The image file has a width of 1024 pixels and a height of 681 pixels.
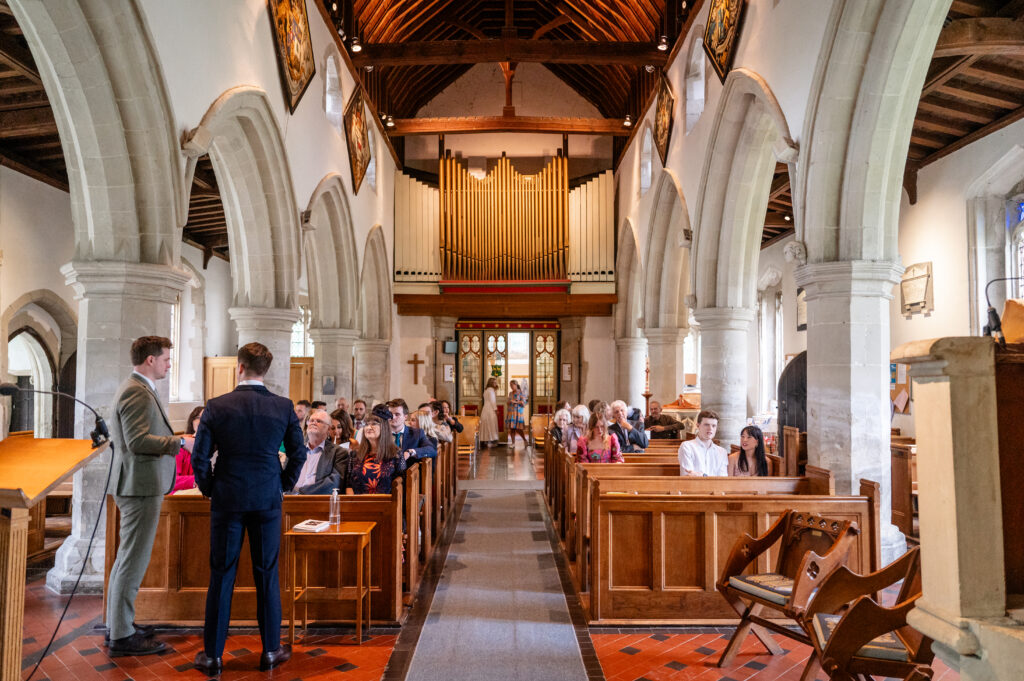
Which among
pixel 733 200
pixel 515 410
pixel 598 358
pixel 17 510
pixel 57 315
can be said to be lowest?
pixel 515 410

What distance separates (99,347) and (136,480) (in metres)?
1.52

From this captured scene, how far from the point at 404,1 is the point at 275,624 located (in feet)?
33.2

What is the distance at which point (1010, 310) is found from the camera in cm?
171

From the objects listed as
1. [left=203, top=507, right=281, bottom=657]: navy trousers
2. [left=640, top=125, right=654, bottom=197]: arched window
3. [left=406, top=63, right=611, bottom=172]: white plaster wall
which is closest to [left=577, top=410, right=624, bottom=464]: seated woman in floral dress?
[left=203, top=507, right=281, bottom=657]: navy trousers

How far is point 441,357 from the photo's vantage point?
15195 mm

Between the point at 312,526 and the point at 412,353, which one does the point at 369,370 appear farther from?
the point at 312,526

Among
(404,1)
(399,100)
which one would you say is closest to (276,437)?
(404,1)

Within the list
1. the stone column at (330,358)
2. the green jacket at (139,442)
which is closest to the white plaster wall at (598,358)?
the stone column at (330,358)

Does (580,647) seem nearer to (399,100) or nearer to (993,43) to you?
(993,43)

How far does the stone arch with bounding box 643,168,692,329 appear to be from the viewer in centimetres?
1034

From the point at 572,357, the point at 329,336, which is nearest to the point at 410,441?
the point at 329,336

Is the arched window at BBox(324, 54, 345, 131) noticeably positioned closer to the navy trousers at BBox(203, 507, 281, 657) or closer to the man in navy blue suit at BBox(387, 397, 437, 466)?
the man in navy blue suit at BBox(387, 397, 437, 466)

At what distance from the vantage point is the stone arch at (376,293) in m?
12.5

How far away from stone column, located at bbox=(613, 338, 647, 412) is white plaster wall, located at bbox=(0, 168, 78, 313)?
9.01 metres
